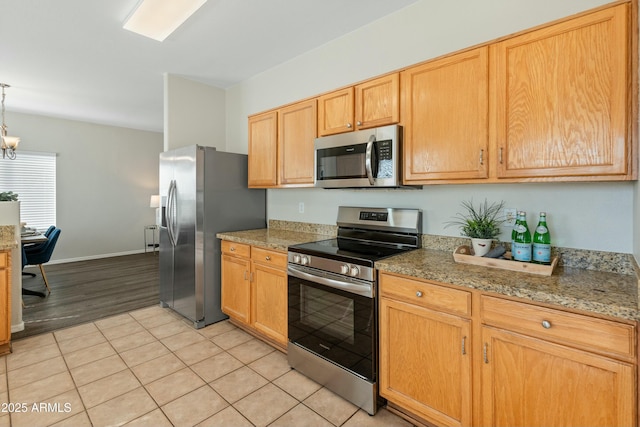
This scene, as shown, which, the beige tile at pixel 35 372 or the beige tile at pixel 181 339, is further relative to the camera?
the beige tile at pixel 181 339

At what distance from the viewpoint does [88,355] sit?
8.25 feet

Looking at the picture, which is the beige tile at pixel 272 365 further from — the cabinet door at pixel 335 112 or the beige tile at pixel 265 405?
the cabinet door at pixel 335 112

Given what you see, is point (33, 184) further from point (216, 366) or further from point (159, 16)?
point (216, 366)

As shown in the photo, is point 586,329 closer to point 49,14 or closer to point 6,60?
point 49,14

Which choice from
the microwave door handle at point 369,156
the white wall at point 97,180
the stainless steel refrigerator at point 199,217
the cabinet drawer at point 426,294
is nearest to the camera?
the cabinet drawer at point 426,294

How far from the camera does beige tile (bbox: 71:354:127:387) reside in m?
2.20

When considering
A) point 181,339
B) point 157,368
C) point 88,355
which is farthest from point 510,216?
point 88,355

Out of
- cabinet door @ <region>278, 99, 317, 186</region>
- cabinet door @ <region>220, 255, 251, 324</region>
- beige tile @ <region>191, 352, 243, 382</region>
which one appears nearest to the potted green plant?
cabinet door @ <region>278, 99, 317, 186</region>

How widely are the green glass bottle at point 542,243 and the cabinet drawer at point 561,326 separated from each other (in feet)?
1.37

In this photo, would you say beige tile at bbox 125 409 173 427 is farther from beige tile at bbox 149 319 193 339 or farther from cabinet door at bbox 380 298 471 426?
cabinet door at bbox 380 298 471 426

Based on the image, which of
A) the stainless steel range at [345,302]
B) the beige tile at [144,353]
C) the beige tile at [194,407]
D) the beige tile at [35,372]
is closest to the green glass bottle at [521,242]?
the stainless steel range at [345,302]

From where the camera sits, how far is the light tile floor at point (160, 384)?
182 centimetres

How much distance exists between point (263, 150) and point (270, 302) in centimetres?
145

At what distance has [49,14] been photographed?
96.0 inches
